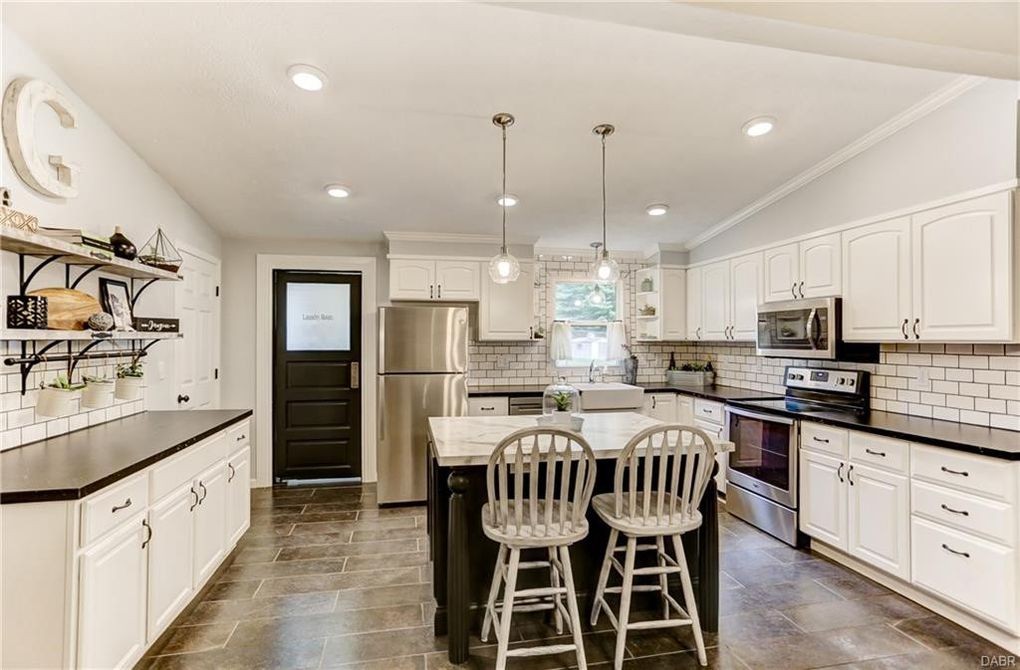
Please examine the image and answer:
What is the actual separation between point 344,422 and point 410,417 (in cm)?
99

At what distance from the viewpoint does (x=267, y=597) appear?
2574mm

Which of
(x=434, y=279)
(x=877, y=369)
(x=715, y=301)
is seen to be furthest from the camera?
(x=715, y=301)

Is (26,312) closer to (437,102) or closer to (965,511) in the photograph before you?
(437,102)

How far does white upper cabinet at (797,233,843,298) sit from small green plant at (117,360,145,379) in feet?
13.8

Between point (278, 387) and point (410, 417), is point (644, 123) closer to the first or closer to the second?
point (410, 417)

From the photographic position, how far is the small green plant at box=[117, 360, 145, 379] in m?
2.46

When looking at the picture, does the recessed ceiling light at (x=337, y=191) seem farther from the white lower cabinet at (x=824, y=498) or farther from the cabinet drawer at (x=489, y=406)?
the white lower cabinet at (x=824, y=498)

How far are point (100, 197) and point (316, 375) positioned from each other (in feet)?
7.89

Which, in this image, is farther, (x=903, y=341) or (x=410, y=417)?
(x=410, y=417)

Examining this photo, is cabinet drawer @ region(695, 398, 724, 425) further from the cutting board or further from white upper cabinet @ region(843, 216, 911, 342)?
the cutting board

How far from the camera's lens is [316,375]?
4605 mm

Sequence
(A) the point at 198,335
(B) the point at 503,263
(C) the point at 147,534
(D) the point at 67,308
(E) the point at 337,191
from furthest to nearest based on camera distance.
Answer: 1. (A) the point at 198,335
2. (E) the point at 337,191
3. (B) the point at 503,263
4. (D) the point at 67,308
5. (C) the point at 147,534

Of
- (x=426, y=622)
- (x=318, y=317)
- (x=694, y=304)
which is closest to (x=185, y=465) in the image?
(x=426, y=622)

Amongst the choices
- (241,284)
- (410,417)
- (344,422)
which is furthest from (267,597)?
(241,284)
